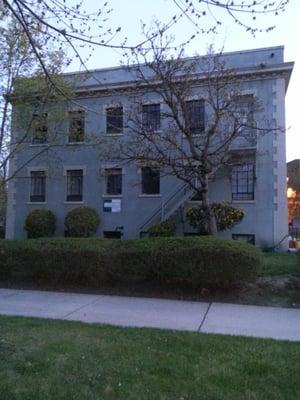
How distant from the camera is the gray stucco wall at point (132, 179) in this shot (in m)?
21.2

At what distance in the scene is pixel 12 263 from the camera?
10.9 m

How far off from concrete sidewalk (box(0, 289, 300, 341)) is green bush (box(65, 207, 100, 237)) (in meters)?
13.1

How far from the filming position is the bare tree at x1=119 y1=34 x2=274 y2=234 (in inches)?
576

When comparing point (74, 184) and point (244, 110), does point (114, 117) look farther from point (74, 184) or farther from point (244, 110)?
point (74, 184)

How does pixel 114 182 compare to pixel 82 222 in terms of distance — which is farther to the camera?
pixel 114 182

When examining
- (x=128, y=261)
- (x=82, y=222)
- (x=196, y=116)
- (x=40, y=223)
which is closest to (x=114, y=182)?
(x=82, y=222)

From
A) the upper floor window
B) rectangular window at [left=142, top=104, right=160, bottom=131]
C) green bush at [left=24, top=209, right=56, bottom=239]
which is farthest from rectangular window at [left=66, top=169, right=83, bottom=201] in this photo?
the upper floor window

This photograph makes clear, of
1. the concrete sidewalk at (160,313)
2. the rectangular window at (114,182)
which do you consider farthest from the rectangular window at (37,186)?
the concrete sidewalk at (160,313)

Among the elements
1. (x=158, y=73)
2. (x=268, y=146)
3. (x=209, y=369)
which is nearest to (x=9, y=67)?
(x=158, y=73)

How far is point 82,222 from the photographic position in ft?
75.5

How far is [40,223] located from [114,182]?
13.8 feet

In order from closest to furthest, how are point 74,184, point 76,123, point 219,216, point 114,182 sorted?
point 76,123, point 219,216, point 114,182, point 74,184

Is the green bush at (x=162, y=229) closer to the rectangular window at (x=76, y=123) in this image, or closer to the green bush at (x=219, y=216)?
the green bush at (x=219, y=216)

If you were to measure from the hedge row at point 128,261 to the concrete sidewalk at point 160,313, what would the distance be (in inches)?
26.3
